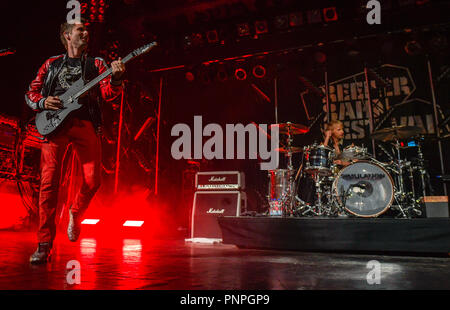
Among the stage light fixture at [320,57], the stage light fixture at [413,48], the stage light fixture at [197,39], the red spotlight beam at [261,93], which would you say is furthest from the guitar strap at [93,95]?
the stage light fixture at [413,48]

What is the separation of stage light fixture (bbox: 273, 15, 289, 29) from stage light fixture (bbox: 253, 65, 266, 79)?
0.90 m

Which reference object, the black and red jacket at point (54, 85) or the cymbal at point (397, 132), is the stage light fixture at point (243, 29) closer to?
the cymbal at point (397, 132)

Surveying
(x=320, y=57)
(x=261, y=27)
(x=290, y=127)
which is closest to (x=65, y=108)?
(x=290, y=127)

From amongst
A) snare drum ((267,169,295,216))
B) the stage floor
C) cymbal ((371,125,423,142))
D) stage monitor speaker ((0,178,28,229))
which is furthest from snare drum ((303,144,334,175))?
stage monitor speaker ((0,178,28,229))

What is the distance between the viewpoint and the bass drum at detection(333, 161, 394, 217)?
4461mm

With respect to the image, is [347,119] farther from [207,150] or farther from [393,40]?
[207,150]

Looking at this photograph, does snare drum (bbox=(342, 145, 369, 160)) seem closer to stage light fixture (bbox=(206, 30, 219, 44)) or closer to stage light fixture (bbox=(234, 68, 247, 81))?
stage light fixture (bbox=(234, 68, 247, 81))

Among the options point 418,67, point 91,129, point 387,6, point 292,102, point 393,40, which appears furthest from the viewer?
point 292,102

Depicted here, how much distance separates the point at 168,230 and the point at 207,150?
1963mm

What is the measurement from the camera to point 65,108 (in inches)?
99.0

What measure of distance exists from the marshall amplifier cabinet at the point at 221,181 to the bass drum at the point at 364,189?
4.78 ft
